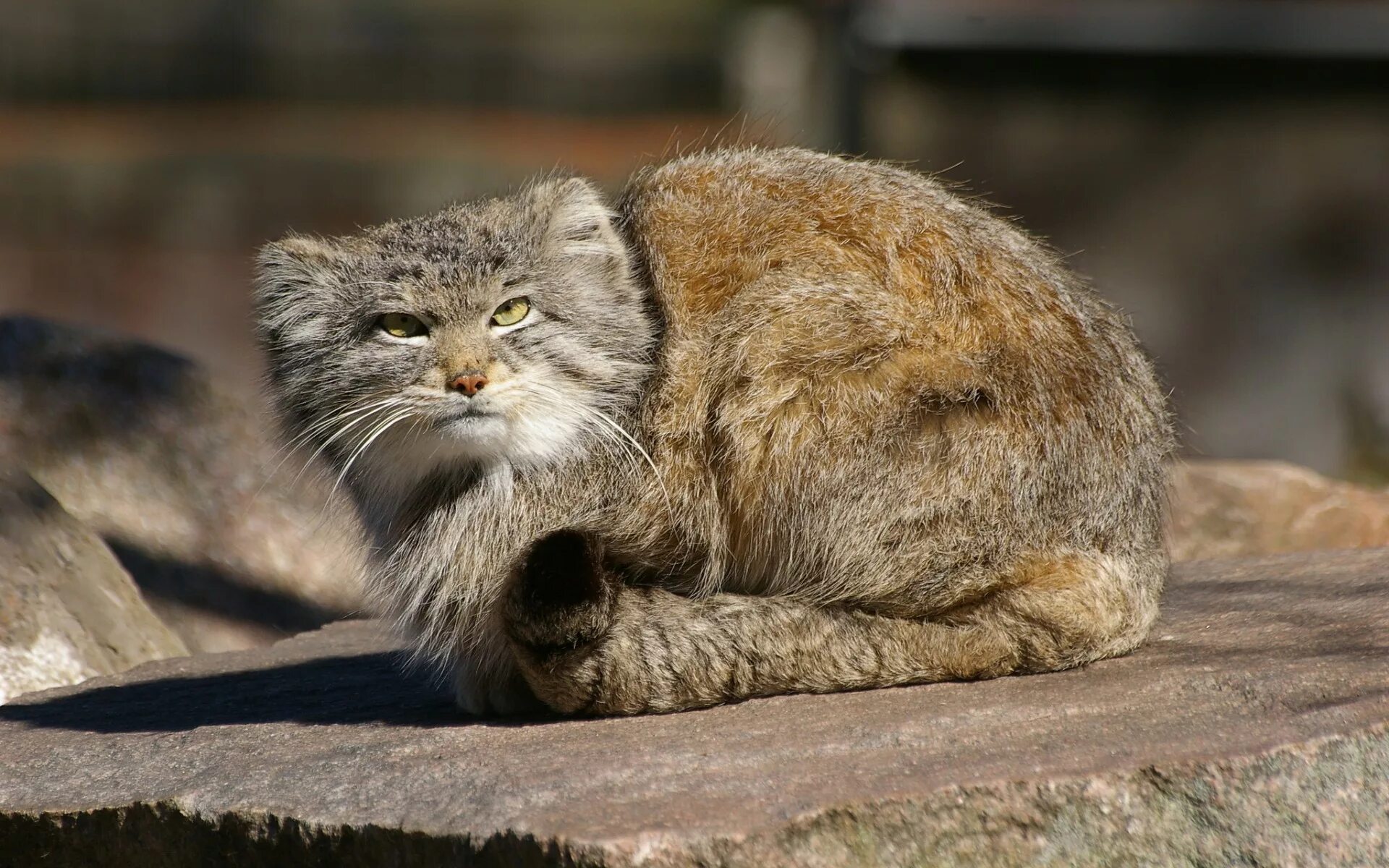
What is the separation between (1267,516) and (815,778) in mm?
5530

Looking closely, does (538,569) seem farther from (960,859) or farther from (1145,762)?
(1145,762)

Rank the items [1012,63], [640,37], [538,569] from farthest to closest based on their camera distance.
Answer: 1. [640,37]
2. [1012,63]
3. [538,569]

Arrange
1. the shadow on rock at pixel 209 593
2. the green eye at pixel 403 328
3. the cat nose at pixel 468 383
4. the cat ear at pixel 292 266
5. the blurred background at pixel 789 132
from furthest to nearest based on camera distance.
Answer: the blurred background at pixel 789 132, the shadow on rock at pixel 209 593, the cat ear at pixel 292 266, the green eye at pixel 403 328, the cat nose at pixel 468 383

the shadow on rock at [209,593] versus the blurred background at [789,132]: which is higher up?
the blurred background at [789,132]

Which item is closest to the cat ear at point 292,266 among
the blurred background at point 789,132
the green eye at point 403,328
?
the green eye at point 403,328

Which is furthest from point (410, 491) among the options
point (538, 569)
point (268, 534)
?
point (268, 534)

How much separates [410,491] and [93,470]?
3.54 m

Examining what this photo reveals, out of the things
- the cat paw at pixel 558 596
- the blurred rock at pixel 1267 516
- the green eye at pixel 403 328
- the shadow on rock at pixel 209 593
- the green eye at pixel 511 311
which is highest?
the green eye at pixel 511 311

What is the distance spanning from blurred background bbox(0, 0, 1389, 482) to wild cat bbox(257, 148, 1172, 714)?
22.5ft

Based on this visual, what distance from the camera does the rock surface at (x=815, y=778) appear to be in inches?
145

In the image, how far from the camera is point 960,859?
372cm

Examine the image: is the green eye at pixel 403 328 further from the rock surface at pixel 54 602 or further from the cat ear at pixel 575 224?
the rock surface at pixel 54 602

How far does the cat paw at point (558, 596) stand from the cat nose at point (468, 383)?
59 centimetres

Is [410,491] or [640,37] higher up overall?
[640,37]
